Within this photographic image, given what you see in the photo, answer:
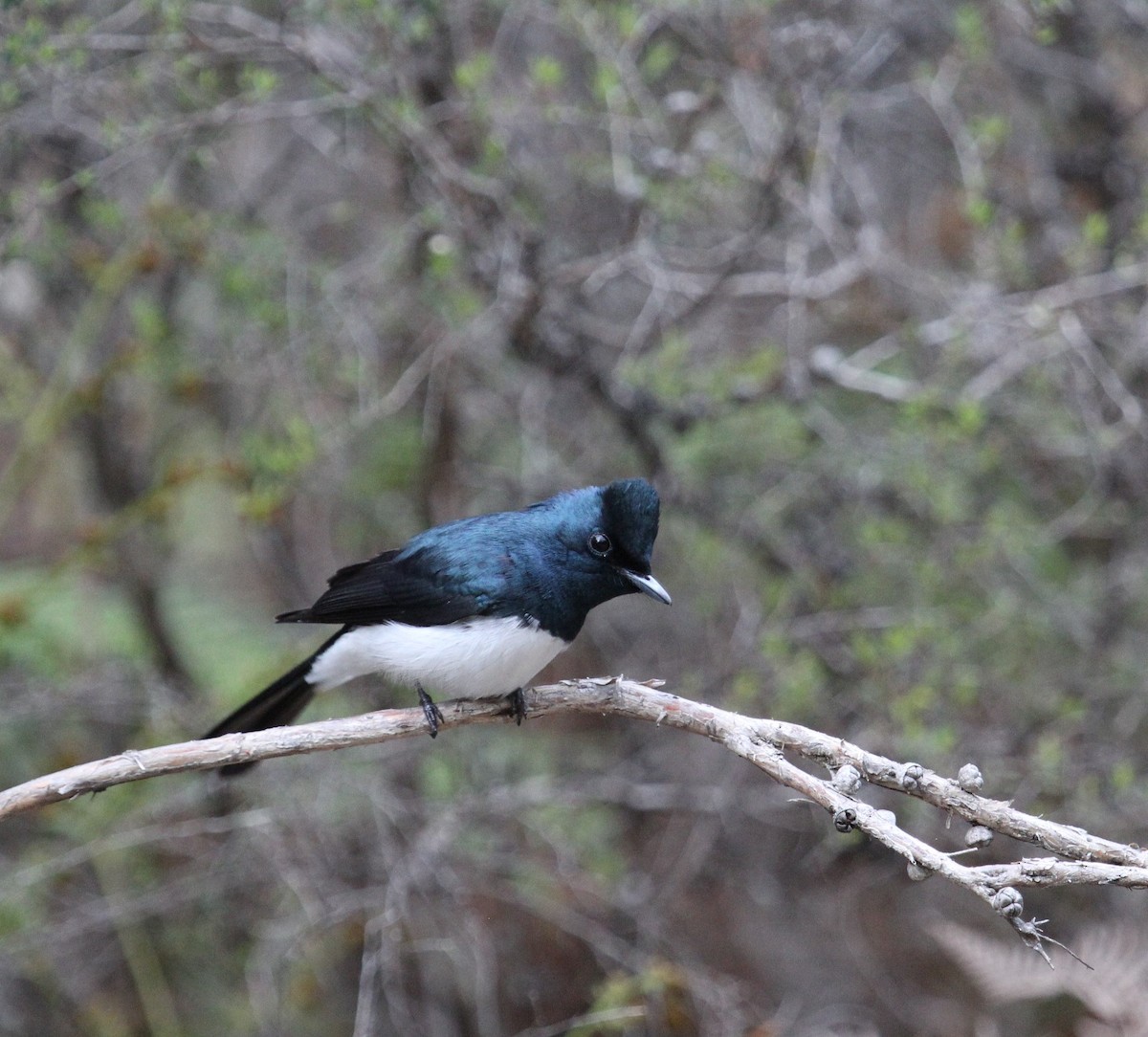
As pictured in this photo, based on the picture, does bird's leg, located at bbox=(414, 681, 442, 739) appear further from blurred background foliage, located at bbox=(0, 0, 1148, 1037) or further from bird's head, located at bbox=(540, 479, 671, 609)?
blurred background foliage, located at bbox=(0, 0, 1148, 1037)

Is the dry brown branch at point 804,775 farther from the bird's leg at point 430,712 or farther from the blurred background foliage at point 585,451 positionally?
the blurred background foliage at point 585,451

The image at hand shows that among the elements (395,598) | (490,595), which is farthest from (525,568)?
(395,598)

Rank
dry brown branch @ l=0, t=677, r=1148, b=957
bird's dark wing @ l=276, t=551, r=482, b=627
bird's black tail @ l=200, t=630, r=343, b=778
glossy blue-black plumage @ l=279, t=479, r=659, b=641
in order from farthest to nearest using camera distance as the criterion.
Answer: bird's black tail @ l=200, t=630, r=343, b=778 → bird's dark wing @ l=276, t=551, r=482, b=627 → glossy blue-black plumage @ l=279, t=479, r=659, b=641 → dry brown branch @ l=0, t=677, r=1148, b=957

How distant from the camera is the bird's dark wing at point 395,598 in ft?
12.7

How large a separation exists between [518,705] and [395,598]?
0.63 meters

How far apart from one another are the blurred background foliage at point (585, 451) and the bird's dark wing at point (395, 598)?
69cm

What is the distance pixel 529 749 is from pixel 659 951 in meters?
1.25

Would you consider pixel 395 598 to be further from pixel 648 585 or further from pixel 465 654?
pixel 648 585

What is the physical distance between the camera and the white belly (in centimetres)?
361

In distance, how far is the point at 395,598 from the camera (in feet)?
13.2

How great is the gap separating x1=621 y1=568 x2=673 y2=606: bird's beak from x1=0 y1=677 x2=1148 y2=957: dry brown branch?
0.39 m

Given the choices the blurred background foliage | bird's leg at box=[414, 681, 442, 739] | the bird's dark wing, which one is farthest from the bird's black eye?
the blurred background foliage

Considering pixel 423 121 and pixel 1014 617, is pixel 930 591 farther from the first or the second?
pixel 423 121

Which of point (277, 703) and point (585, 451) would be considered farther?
point (585, 451)
